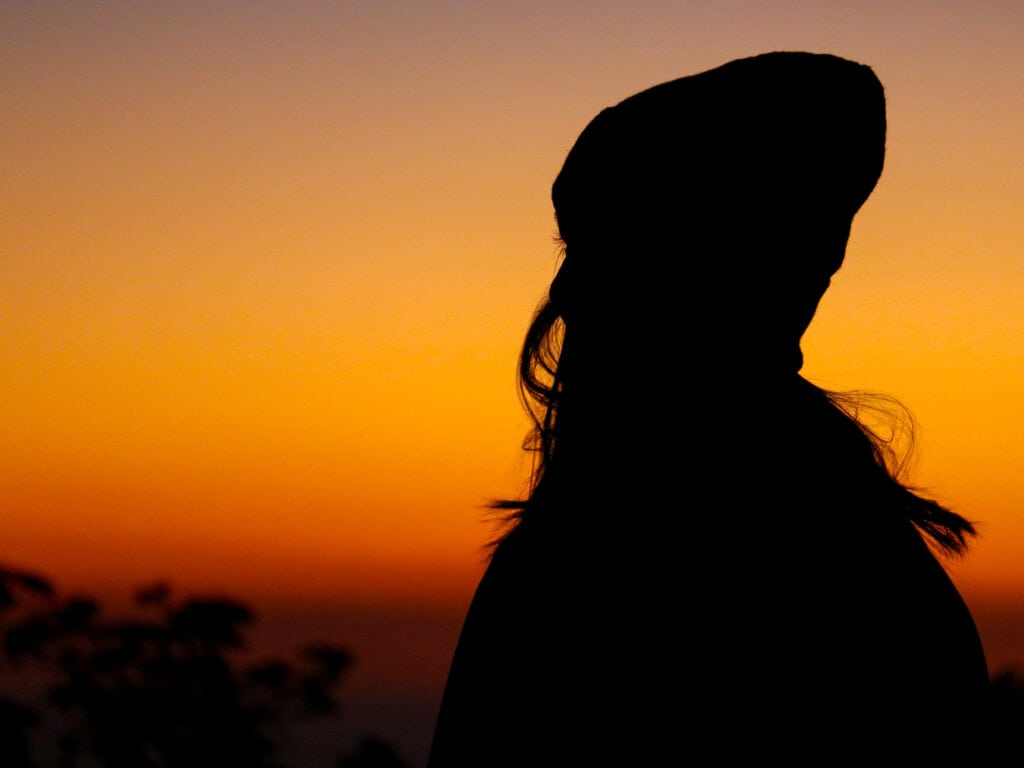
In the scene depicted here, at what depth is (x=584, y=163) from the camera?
197 cm

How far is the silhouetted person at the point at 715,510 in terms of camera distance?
5.48 ft

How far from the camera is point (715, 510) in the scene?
1727 mm

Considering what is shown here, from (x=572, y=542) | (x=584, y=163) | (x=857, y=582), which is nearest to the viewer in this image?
(x=857, y=582)

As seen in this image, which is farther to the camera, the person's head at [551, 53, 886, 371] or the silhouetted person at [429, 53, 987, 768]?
the person's head at [551, 53, 886, 371]

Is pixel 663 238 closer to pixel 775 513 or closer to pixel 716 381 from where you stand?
pixel 716 381

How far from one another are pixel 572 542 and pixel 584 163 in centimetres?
60

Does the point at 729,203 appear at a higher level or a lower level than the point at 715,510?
higher

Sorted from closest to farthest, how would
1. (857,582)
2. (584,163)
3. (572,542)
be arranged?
(857,582)
(572,542)
(584,163)

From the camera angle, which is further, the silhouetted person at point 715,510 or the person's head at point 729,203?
the person's head at point 729,203

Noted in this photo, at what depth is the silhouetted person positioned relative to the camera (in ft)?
5.48

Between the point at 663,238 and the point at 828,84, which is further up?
the point at 828,84

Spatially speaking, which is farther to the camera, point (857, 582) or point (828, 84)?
point (828, 84)

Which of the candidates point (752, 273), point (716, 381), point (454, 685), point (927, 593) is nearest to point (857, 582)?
point (927, 593)

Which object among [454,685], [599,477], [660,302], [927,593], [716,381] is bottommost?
[454,685]
